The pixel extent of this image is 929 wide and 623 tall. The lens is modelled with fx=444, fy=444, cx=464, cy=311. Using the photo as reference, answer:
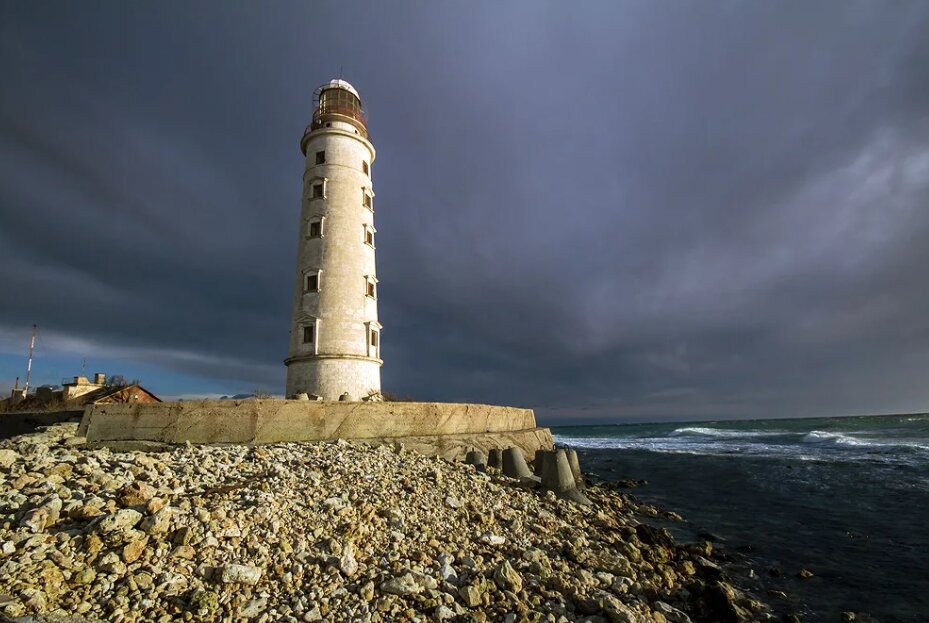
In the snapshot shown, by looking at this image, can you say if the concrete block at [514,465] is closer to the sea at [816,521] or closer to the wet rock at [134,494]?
the sea at [816,521]

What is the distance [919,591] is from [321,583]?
1182 centimetres

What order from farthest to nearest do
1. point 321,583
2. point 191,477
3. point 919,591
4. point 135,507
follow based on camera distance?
point 919,591, point 191,477, point 135,507, point 321,583

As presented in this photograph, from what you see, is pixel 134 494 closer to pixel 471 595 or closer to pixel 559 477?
pixel 471 595

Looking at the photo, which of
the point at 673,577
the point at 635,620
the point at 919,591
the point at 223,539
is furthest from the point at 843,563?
the point at 223,539

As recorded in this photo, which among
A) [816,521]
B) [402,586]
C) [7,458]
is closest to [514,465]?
[402,586]

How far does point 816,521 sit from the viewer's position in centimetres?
1403

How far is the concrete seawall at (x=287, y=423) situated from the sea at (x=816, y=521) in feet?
24.1

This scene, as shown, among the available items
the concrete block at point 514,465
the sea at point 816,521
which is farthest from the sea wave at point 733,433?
the concrete block at point 514,465

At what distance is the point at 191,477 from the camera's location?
304 inches

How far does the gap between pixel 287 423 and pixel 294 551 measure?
19.1 ft

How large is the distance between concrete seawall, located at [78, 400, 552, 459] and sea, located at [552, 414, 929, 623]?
7.33 meters

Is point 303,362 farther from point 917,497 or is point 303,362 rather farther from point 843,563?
point 917,497

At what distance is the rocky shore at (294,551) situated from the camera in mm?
5074

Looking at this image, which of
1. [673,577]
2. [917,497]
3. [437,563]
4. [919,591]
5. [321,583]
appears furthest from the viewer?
[917,497]
